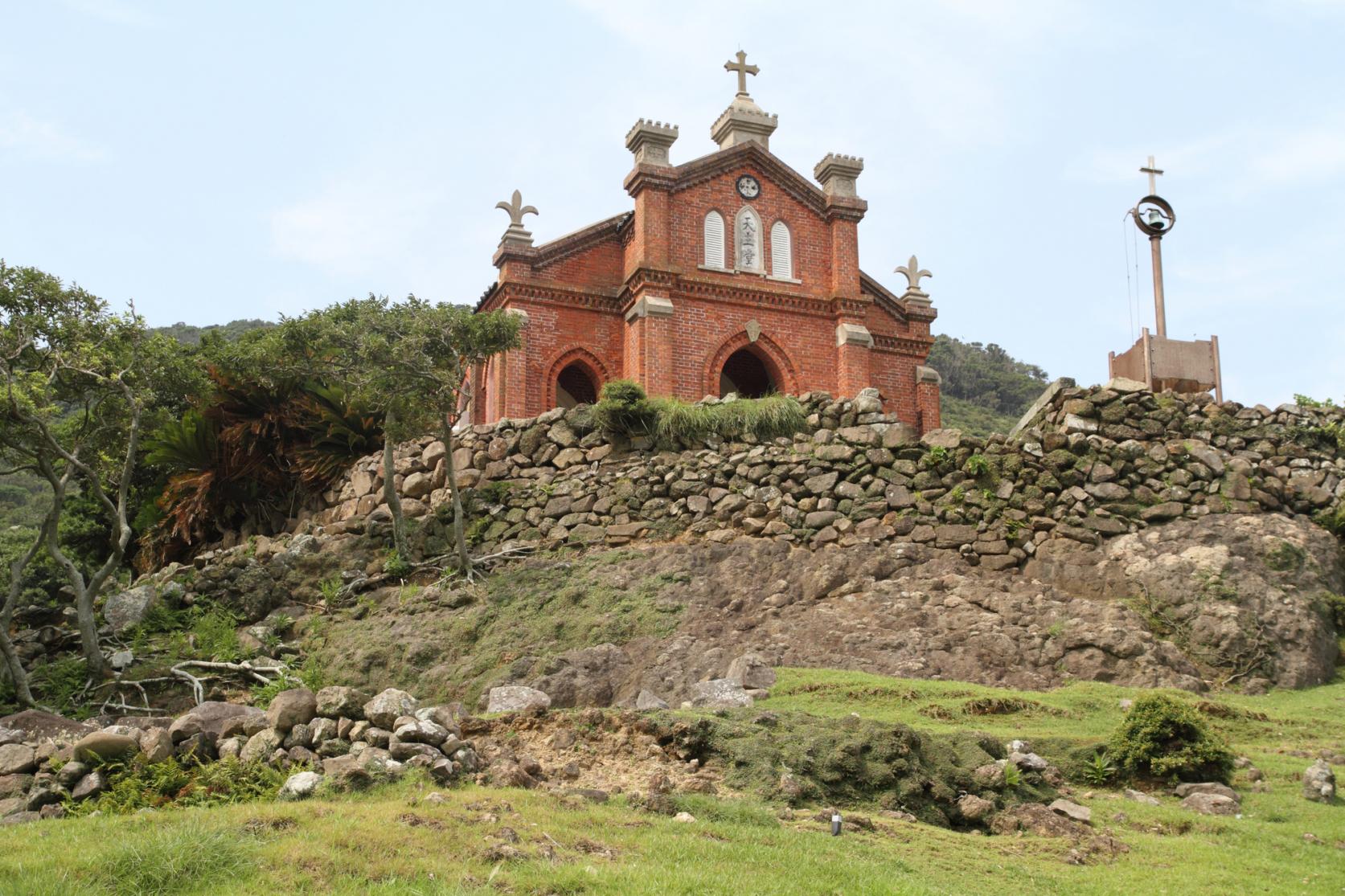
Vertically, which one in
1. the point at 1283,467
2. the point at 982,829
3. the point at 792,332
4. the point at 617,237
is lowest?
the point at 982,829

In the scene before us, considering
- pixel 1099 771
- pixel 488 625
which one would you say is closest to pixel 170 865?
pixel 1099 771

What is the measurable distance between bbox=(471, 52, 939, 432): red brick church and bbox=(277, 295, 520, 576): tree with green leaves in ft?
21.3

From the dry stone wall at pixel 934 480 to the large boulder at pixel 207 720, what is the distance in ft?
28.3

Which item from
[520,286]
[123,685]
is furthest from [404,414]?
[520,286]

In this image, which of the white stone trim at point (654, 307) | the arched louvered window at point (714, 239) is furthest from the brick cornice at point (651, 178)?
the white stone trim at point (654, 307)

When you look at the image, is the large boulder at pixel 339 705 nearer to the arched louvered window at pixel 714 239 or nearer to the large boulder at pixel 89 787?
the large boulder at pixel 89 787

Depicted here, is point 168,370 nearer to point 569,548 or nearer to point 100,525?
point 569,548

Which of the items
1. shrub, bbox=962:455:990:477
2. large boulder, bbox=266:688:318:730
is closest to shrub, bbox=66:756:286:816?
large boulder, bbox=266:688:318:730

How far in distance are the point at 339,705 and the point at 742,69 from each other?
22.0m

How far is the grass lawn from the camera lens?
7.12 metres

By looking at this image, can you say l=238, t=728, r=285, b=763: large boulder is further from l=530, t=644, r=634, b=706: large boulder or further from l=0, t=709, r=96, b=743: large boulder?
l=530, t=644, r=634, b=706: large boulder

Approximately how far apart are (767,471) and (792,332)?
8176 mm

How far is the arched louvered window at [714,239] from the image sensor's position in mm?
26047

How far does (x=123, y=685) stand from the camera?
15523 mm
